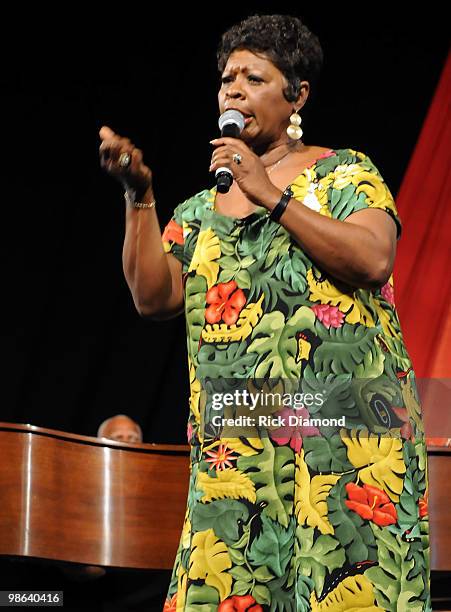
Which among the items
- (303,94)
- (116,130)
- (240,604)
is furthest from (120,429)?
(240,604)

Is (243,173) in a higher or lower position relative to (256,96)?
lower

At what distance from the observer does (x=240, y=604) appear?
152 centimetres

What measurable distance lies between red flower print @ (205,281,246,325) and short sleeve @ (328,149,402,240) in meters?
0.20

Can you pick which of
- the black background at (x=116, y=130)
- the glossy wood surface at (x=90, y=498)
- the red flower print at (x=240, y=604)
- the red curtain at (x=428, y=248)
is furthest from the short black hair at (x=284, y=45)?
the black background at (x=116, y=130)

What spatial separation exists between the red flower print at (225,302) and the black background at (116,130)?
332 cm

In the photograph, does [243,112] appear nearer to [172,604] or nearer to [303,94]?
[303,94]

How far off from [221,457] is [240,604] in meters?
0.21

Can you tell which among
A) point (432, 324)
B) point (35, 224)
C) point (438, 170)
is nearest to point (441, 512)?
point (432, 324)

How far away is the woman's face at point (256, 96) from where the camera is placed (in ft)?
5.93

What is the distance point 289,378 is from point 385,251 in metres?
0.24

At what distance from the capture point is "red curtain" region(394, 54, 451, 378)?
14.7ft

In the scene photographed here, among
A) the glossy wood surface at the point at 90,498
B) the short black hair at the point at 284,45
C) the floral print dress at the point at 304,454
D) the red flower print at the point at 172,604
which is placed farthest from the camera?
the glossy wood surface at the point at 90,498

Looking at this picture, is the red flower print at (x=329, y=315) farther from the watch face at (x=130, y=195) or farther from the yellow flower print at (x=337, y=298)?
the watch face at (x=130, y=195)

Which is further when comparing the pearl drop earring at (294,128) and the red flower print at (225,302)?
the pearl drop earring at (294,128)
